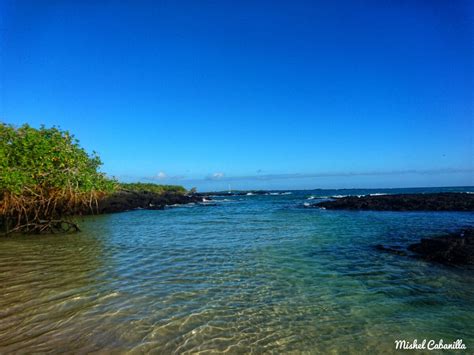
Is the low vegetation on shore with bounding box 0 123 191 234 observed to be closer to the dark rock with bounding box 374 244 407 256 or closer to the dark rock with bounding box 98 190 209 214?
the dark rock with bounding box 374 244 407 256

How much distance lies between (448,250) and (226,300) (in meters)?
9.82

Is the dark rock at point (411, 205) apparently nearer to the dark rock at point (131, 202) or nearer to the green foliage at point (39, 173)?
the dark rock at point (131, 202)

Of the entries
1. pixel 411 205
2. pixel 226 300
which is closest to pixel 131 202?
pixel 411 205

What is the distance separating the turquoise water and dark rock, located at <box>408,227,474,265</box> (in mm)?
957

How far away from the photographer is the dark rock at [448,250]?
1219 cm

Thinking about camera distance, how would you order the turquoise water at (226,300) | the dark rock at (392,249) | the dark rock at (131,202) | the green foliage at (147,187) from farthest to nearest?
the green foliage at (147,187)
the dark rock at (131,202)
the dark rock at (392,249)
the turquoise water at (226,300)

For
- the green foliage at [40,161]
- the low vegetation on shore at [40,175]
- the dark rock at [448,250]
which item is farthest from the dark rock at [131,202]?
the dark rock at [448,250]

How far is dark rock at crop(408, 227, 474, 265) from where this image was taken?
12.2m

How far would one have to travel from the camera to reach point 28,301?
790 centimetres

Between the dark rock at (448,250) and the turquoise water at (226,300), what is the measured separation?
0.96m

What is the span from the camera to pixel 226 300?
825 cm

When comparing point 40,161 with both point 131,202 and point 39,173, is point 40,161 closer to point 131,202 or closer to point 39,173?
point 39,173

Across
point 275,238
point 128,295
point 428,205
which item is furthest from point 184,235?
point 428,205

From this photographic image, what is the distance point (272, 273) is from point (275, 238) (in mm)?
7768
